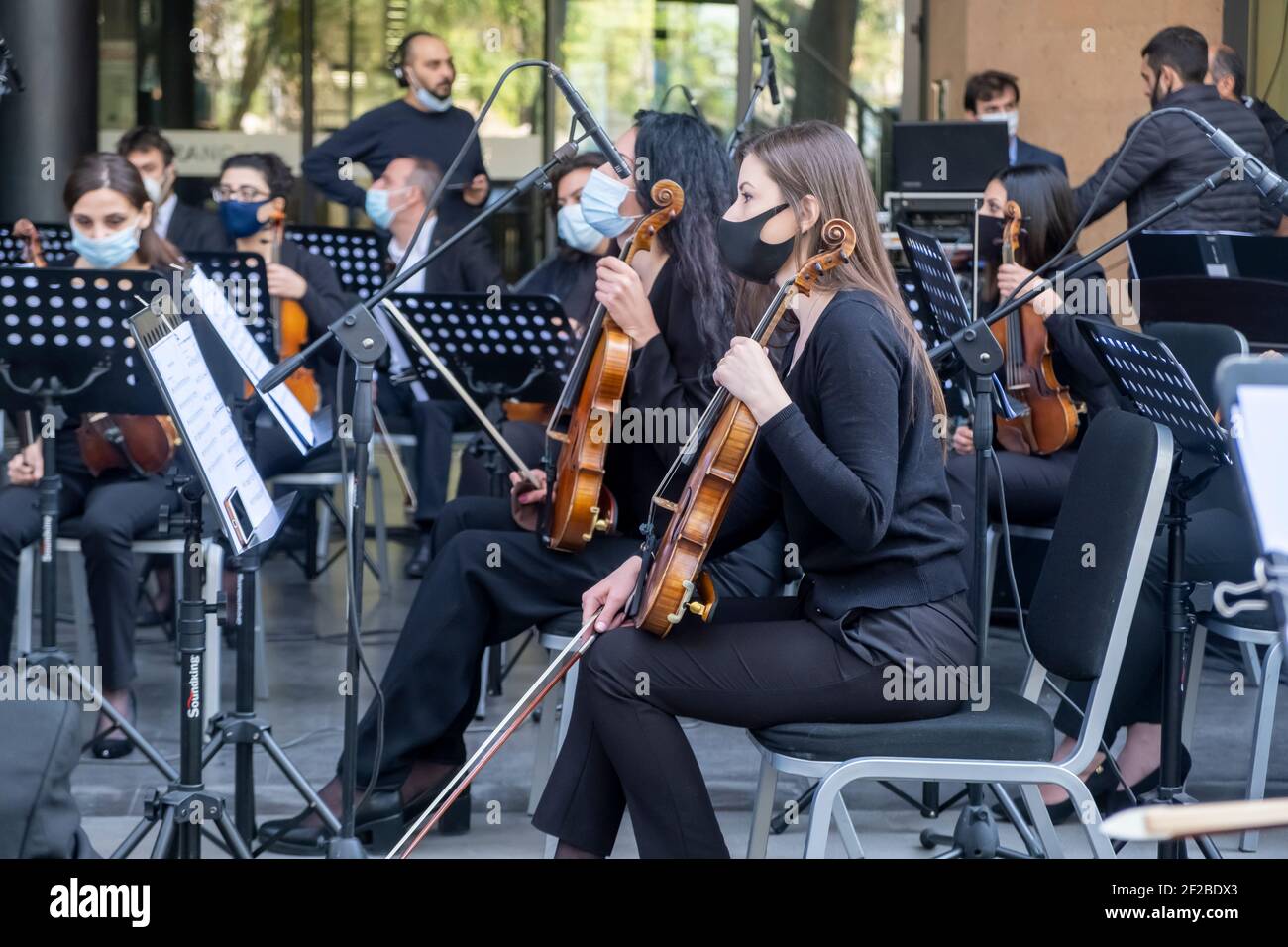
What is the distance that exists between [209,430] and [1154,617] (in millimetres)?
2056

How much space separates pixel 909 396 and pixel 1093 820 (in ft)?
2.30

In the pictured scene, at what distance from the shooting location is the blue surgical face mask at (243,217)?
205 inches

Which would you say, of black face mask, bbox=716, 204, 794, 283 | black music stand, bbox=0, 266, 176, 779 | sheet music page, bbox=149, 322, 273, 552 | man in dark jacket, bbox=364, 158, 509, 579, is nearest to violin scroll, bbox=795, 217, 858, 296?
black face mask, bbox=716, 204, 794, 283

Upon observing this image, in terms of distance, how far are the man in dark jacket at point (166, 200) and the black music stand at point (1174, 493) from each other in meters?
3.69

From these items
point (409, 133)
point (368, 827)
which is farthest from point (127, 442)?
point (409, 133)

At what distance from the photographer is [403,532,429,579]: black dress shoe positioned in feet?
19.3

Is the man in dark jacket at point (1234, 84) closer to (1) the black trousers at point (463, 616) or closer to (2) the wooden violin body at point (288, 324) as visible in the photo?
(2) the wooden violin body at point (288, 324)

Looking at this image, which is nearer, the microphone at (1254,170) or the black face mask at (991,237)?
the microphone at (1254,170)

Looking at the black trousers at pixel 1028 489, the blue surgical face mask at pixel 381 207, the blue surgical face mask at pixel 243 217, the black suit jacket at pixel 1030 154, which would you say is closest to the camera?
the black trousers at pixel 1028 489

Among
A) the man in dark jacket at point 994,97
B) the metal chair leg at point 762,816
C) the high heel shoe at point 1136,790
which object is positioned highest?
the man in dark jacket at point 994,97

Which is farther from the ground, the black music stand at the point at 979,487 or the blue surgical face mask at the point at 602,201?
the blue surgical face mask at the point at 602,201

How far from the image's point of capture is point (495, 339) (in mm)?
4312

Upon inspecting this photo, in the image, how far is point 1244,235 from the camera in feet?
14.0

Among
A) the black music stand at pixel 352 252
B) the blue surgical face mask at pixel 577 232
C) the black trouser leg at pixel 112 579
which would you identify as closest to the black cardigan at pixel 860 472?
the black trouser leg at pixel 112 579
